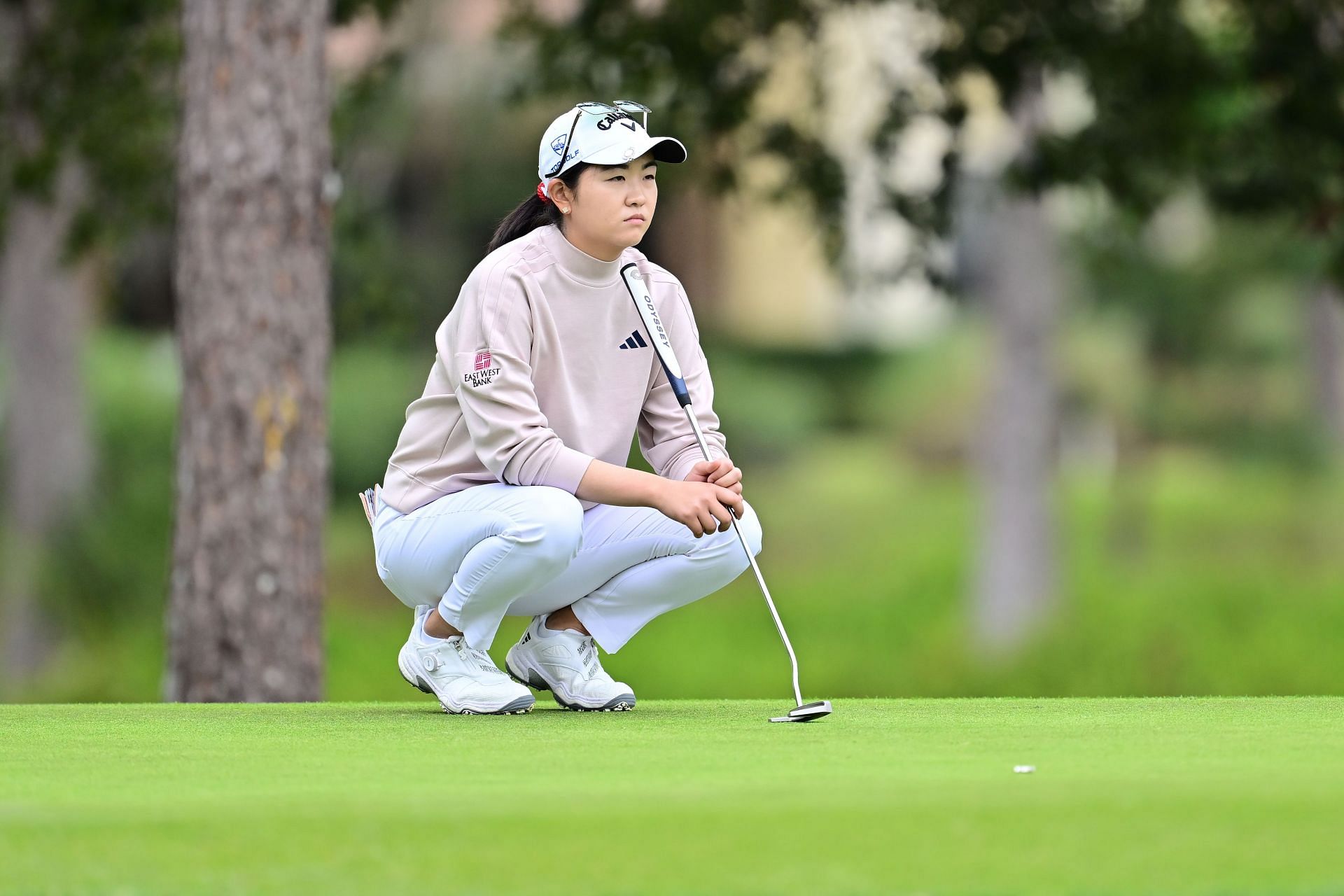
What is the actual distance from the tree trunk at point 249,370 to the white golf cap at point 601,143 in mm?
2646

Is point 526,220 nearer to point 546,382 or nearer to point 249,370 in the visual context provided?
point 546,382

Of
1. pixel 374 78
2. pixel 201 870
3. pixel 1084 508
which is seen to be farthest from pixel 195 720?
pixel 1084 508

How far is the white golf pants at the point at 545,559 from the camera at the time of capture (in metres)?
4.20

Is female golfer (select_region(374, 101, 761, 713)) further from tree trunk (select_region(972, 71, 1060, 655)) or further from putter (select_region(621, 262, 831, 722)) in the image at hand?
tree trunk (select_region(972, 71, 1060, 655))

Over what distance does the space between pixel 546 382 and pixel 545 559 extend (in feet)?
1.24

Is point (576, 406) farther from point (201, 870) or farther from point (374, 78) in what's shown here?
point (374, 78)

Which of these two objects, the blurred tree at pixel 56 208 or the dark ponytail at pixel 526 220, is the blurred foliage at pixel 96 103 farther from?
the dark ponytail at pixel 526 220

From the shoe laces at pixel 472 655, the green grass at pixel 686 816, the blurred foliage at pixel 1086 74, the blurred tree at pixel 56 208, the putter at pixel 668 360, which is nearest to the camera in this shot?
the green grass at pixel 686 816

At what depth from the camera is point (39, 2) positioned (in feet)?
34.4

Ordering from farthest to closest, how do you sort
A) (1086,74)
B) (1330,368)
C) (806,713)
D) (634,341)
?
(1330,368) → (1086,74) → (634,341) → (806,713)

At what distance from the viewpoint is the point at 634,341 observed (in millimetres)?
4391

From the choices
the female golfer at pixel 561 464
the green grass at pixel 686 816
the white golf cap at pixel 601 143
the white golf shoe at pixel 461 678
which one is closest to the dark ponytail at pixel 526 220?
the female golfer at pixel 561 464

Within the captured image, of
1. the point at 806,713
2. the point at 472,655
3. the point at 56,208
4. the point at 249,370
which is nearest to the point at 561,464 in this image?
the point at 472,655

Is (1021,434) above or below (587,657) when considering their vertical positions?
above
